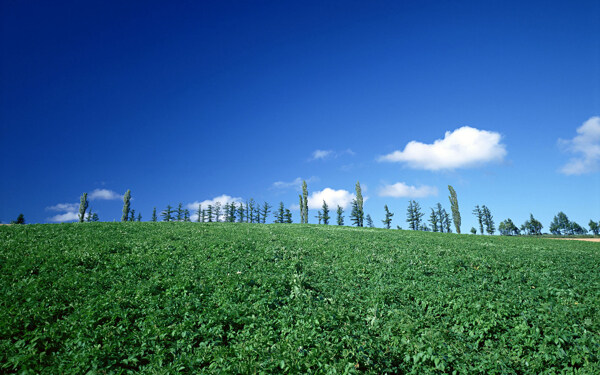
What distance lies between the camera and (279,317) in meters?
8.62

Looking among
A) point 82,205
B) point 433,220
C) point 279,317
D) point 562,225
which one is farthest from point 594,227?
point 82,205

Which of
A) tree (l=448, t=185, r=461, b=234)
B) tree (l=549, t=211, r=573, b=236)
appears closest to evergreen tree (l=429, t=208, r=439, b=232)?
tree (l=448, t=185, r=461, b=234)

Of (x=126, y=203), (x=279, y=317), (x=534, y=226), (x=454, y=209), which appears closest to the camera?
Result: (x=279, y=317)

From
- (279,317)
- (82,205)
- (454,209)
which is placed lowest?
(279,317)

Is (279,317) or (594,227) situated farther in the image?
(594,227)

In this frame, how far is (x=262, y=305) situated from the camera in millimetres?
9078

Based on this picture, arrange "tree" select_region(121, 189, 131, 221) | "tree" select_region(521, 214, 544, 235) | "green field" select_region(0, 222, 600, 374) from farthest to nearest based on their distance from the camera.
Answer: "tree" select_region(521, 214, 544, 235) → "tree" select_region(121, 189, 131, 221) → "green field" select_region(0, 222, 600, 374)

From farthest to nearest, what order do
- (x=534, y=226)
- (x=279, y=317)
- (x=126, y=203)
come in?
(x=534, y=226) → (x=126, y=203) → (x=279, y=317)

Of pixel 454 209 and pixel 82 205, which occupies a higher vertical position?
pixel 82 205

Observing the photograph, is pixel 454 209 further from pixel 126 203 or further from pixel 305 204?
pixel 126 203

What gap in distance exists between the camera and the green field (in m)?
6.56

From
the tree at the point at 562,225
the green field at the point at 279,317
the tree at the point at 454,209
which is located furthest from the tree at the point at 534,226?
the green field at the point at 279,317

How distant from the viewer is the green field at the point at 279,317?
6559 millimetres

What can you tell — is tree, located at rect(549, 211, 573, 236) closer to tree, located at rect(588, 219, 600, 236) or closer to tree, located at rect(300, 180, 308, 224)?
tree, located at rect(588, 219, 600, 236)
